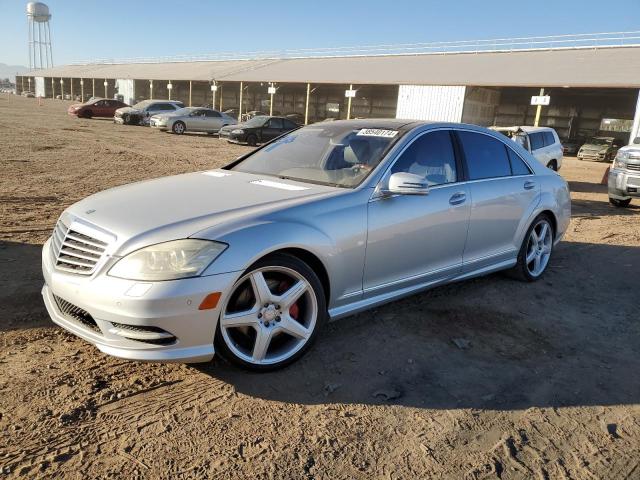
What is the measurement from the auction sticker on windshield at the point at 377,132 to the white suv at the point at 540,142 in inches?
364

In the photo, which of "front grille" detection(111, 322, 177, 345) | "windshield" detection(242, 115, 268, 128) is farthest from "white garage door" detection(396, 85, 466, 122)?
"front grille" detection(111, 322, 177, 345)

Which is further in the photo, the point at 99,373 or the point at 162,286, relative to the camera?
the point at 99,373

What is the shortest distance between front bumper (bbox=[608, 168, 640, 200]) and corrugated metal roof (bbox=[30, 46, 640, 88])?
16363 millimetres

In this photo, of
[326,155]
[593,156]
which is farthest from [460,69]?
[326,155]

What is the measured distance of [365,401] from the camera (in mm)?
3020

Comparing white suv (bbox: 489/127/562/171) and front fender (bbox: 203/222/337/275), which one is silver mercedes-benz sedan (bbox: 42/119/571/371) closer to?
front fender (bbox: 203/222/337/275)

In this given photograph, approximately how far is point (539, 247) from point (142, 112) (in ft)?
94.0

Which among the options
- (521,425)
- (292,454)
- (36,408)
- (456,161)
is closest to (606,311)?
(456,161)

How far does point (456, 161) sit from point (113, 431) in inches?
132

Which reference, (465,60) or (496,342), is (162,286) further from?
(465,60)

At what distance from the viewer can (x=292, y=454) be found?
2.52 metres

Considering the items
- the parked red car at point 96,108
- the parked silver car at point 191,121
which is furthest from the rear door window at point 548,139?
the parked red car at point 96,108

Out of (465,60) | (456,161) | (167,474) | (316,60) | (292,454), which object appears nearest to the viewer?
(167,474)

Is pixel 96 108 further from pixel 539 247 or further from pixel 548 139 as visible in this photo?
pixel 539 247
